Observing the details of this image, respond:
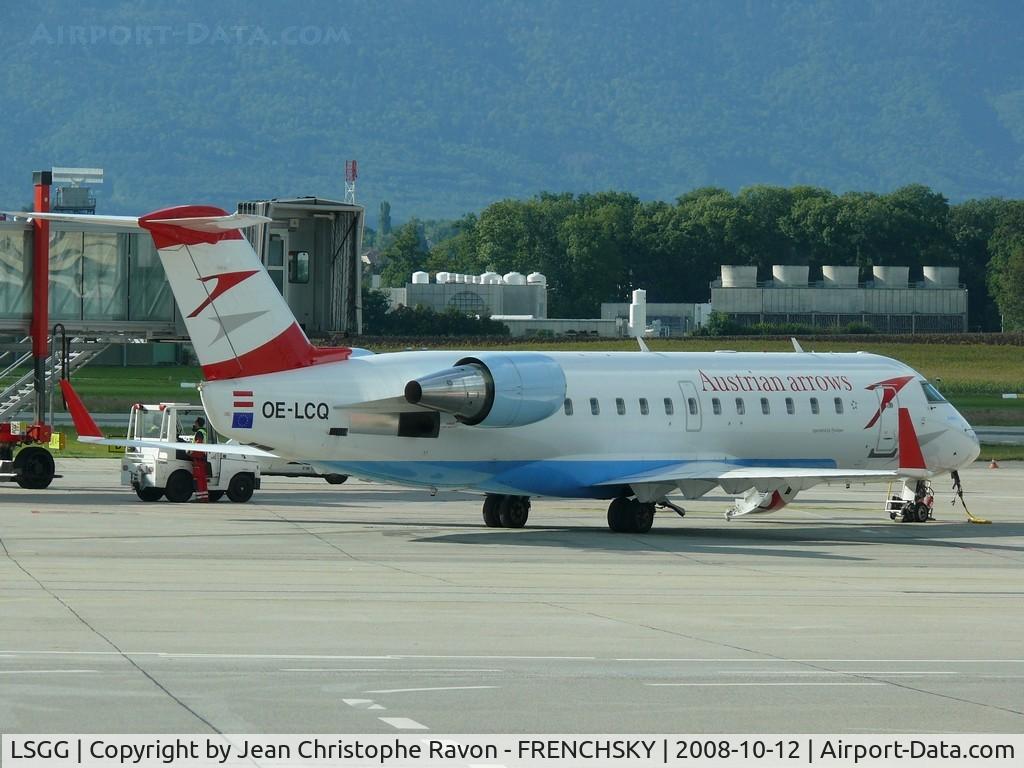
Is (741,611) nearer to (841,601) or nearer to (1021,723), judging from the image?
(841,601)

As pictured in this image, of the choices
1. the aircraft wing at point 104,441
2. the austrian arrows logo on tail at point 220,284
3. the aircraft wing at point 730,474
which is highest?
the austrian arrows logo on tail at point 220,284

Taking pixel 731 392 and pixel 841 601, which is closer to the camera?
pixel 841 601

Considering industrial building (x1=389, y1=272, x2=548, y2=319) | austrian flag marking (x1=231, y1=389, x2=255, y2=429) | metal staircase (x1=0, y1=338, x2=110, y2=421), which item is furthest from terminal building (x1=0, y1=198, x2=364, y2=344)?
industrial building (x1=389, y1=272, x2=548, y2=319)

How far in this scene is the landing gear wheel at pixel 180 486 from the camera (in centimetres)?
3666

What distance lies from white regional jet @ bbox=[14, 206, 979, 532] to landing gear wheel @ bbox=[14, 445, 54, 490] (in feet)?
20.2

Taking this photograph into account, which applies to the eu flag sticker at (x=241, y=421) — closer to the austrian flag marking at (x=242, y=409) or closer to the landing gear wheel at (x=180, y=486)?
the austrian flag marking at (x=242, y=409)

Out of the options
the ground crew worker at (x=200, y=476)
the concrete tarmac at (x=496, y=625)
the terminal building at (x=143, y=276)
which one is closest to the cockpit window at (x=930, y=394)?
the concrete tarmac at (x=496, y=625)

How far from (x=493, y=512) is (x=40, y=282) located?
44.6 ft

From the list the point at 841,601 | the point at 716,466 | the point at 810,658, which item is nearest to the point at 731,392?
the point at 716,466

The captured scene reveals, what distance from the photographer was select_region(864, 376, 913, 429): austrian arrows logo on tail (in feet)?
113

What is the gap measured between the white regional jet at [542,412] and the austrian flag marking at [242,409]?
0.02 meters

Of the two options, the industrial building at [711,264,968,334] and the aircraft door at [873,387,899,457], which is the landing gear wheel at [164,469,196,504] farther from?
the industrial building at [711,264,968,334]

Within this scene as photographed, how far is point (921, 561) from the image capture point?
27297 mm
